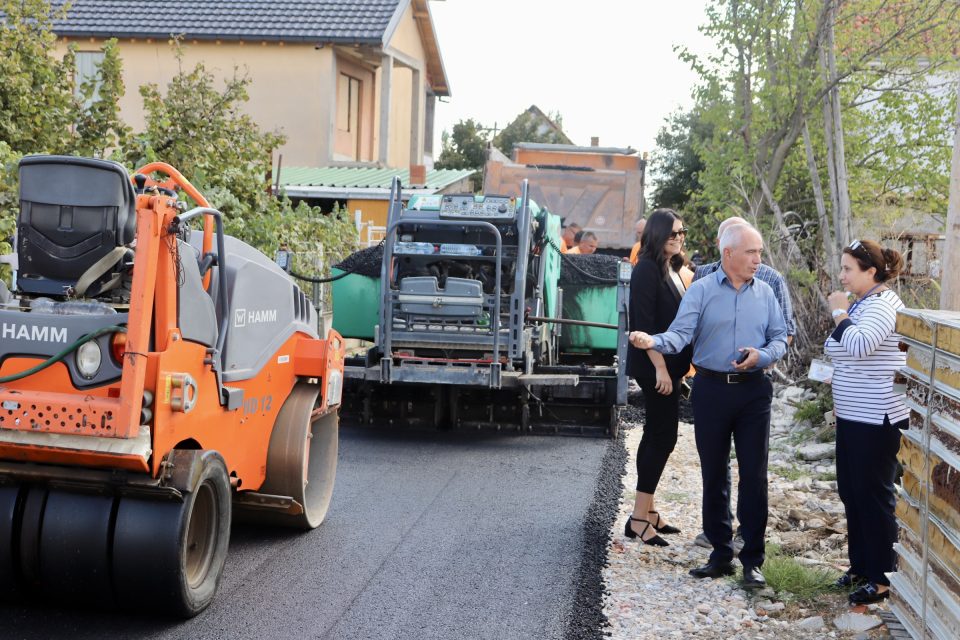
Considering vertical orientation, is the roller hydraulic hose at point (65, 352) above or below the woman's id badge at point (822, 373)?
above

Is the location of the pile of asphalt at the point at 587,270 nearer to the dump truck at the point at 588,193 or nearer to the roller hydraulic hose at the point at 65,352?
the dump truck at the point at 588,193

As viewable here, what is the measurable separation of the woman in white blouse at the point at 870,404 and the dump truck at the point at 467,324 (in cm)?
414

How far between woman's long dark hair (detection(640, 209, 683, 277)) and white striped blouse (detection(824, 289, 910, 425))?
4.64ft

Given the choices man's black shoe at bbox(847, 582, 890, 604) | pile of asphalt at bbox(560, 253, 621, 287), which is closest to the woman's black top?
man's black shoe at bbox(847, 582, 890, 604)

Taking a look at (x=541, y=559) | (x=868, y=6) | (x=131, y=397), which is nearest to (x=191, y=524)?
(x=131, y=397)

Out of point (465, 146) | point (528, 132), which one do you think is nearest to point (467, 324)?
point (465, 146)

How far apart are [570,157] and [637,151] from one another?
1.11 m

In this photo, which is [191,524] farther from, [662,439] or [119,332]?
[662,439]

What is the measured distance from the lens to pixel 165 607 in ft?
15.6

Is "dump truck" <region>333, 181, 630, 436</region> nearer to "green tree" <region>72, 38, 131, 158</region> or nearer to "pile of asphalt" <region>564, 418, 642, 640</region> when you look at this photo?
"pile of asphalt" <region>564, 418, 642, 640</region>

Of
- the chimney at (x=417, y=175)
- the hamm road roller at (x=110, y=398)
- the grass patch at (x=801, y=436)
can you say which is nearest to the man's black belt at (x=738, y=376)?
the hamm road roller at (x=110, y=398)

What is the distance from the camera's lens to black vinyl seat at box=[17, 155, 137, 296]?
483 cm

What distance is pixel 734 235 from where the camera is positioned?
598 cm

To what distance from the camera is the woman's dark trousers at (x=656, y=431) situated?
21.8ft
